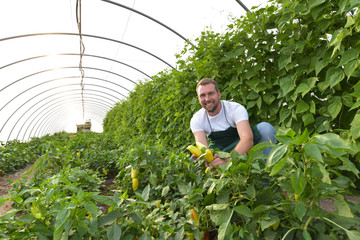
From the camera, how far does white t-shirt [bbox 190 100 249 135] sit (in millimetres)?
2551

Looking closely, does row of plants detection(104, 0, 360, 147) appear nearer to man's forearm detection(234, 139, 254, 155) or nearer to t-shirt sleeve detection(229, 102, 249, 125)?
t-shirt sleeve detection(229, 102, 249, 125)

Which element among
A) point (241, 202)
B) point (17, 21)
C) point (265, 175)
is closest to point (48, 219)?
point (241, 202)

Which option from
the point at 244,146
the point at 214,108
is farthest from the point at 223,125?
the point at 244,146

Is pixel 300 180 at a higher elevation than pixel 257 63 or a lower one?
lower

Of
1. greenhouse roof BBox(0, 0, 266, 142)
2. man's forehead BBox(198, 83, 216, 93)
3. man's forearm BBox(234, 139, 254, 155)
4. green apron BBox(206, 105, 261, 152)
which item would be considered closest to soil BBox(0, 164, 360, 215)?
man's forearm BBox(234, 139, 254, 155)

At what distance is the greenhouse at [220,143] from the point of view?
1070 millimetres

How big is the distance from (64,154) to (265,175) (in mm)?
2916

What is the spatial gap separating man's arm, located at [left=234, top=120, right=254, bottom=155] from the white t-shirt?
0.22 feet

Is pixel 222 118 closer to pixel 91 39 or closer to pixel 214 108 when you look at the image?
pixel 214 108

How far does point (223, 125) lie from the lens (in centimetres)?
277

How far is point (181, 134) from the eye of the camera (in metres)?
3.79

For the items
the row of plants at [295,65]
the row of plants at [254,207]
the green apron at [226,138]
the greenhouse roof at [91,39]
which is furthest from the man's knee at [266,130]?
the greenhouse roof at [91,39]

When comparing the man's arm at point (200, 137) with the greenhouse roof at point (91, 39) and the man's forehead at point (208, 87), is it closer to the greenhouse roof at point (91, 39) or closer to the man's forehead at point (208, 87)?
the man's forehead at point (208, 87)

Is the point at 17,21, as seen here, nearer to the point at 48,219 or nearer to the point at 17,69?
the point at 17,69
